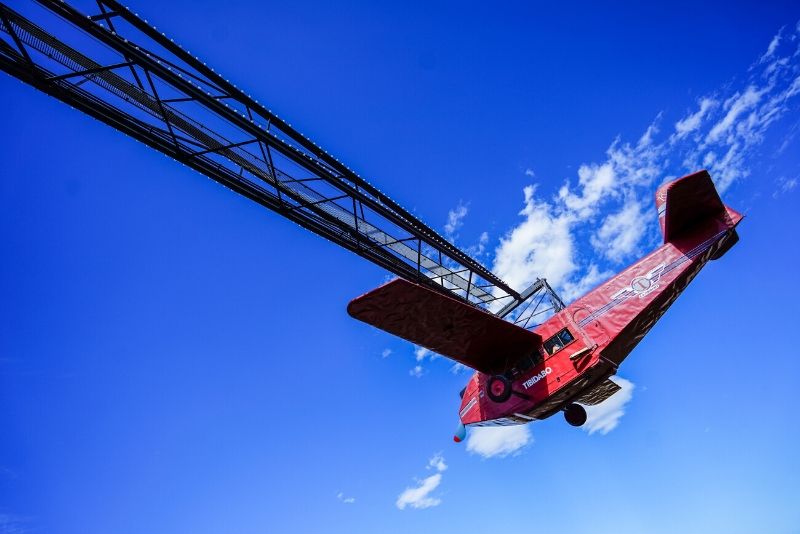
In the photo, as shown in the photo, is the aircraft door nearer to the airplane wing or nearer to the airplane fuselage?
the airplane fuselage

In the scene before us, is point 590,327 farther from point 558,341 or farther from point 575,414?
point 575,414

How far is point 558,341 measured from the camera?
34.0 ft

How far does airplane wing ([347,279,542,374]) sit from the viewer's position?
8633 mm

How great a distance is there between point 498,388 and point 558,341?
210cm

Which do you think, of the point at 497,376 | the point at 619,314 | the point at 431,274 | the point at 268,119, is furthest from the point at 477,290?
the point at 268,119

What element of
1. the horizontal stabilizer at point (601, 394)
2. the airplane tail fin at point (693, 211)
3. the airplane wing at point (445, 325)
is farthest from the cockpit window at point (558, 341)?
the airplane tail fin at point (693, 211)

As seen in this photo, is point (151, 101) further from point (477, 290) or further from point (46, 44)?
point (477, 290)

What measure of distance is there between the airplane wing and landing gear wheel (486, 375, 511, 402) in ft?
0.98

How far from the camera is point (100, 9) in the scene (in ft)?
23.4

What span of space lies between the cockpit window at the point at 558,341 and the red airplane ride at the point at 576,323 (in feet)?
0.08

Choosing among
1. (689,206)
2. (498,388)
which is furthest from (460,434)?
(689,206)

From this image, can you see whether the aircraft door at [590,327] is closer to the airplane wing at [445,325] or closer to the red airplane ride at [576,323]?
the red airplane ride at [576,323]

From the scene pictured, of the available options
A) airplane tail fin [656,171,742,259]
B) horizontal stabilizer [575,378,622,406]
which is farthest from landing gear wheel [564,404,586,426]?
airplane tail fin [656,171,742,259]

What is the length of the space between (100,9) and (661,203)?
13278mm
